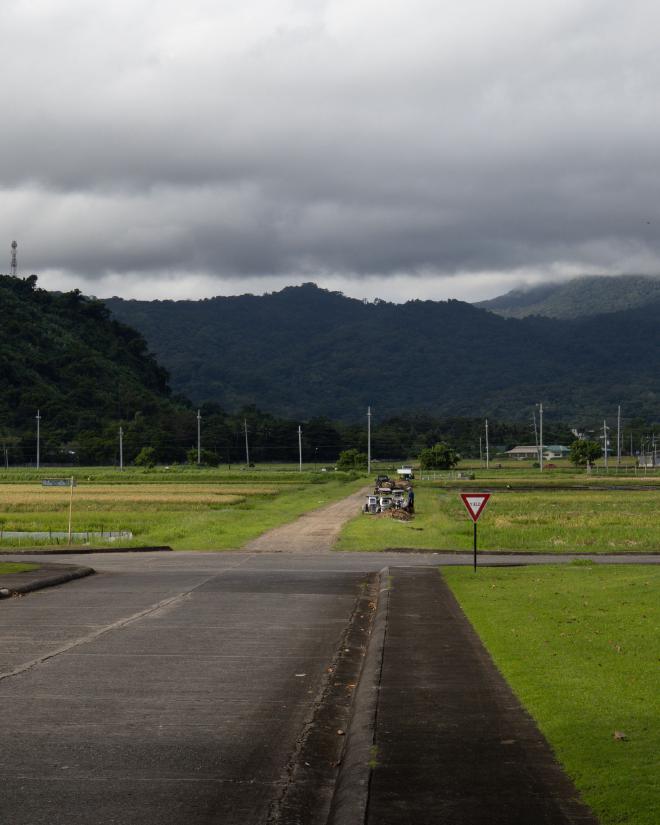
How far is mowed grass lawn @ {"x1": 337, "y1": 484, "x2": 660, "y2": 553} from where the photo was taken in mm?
39969

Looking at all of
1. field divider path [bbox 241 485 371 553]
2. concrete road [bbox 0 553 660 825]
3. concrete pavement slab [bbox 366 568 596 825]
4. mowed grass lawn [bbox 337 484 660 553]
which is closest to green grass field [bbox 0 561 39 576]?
concrete road [bbox 0 553 660 825]

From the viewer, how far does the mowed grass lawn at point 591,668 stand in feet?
25.9

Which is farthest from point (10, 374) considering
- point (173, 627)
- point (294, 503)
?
point (173, 627)

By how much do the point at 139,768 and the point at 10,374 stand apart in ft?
628

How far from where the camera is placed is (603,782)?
781 centimetres

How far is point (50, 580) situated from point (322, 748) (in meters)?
17.1

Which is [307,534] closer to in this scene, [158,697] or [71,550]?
[71,550]

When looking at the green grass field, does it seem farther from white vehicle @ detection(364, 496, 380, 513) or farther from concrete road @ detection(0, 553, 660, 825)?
white vehicle @ detection(364, 496, 380, 513)

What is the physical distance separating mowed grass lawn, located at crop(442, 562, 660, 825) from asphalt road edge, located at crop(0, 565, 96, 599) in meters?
9.60

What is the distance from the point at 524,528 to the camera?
49.3 m

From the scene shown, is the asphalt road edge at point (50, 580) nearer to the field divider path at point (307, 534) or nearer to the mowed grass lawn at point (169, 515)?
the field divider path at point (307, 534)

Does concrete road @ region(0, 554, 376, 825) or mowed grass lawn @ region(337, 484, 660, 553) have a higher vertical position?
concrete road @ region(0, 554, 376, 825)

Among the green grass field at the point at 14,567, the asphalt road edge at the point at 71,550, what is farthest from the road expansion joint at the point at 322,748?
the asphalt road edge at the point at 71,550

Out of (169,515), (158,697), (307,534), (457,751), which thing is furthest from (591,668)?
(169,515)
